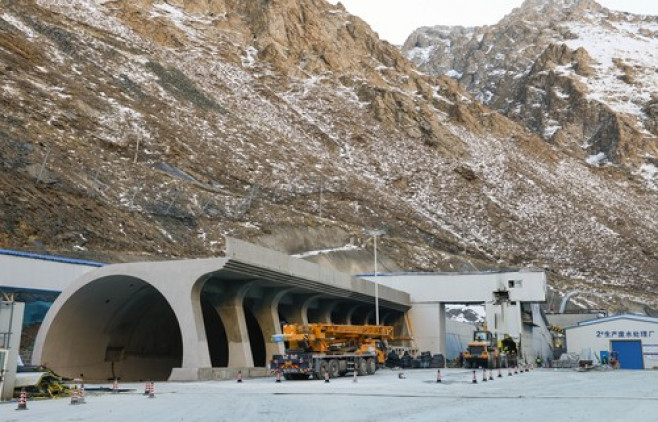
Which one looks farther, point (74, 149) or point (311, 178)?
point (311, 178)

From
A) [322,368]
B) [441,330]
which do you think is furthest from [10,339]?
[441,330]

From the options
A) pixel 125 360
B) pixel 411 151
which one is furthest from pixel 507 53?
pixel 125 360

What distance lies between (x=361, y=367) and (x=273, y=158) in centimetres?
5399

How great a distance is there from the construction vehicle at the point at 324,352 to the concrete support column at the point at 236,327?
1493 mm

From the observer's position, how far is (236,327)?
30219 mm

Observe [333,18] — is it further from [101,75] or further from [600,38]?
[600,38]

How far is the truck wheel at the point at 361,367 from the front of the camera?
3056cm

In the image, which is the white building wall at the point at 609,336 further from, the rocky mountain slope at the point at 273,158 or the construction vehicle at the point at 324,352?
the construction vehicle at the point at 324,352

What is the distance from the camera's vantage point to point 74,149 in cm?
5994

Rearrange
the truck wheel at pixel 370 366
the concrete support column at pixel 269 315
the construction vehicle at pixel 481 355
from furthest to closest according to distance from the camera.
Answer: the construction vehicle at pixel 481 355
the concrete support column at pixel 269 315
the truck wheel at pixel 370 366

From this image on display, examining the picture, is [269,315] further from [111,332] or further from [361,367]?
[111,332]

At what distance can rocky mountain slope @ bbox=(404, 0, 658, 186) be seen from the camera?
409ft

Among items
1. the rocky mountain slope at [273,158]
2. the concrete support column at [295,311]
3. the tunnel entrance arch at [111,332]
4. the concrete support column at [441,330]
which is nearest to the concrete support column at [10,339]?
the tunnel entrance arch at [111,332]

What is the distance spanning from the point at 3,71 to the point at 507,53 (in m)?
145
